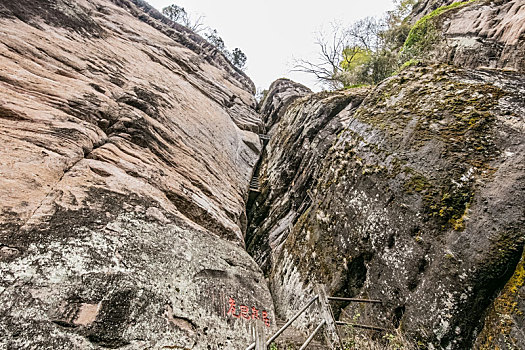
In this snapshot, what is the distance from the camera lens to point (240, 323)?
16.0 ft

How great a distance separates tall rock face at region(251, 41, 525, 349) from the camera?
11.3 ft

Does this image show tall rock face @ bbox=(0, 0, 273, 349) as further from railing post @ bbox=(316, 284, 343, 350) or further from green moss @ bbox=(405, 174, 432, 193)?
green moss @ bbox=(405, 174, 432, 193)

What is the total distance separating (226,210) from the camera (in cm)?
834

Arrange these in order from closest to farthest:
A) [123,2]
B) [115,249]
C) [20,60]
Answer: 1. [115,249]
2. [20,60]
3. [123,2]

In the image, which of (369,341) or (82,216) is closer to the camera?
(82,216)

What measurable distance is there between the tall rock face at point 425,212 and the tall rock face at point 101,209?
7.23 ft

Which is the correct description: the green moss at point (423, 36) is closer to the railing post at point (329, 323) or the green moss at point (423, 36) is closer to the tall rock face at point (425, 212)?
the tall rock face at point (425, 212)

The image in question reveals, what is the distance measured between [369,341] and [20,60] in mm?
9797

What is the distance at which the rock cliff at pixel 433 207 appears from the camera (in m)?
3.40

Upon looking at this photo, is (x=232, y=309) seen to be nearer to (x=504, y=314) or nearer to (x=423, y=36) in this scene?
(x=504, y=314)

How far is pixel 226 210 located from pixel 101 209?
4.32 m

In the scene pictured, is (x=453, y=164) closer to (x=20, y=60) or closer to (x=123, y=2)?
(x=20, y=60)

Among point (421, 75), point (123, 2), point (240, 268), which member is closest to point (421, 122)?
point (421, 75)

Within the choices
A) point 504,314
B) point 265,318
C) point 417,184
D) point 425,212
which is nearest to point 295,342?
point 265,318
